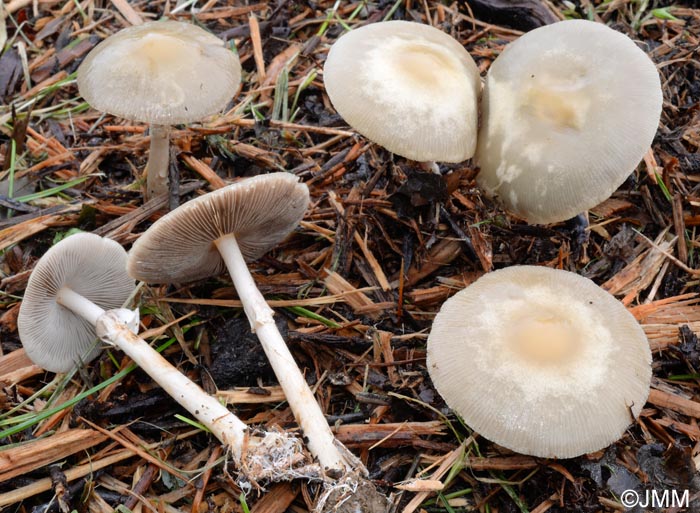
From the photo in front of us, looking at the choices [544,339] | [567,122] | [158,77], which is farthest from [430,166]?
[158,77]

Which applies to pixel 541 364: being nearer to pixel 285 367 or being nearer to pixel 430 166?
pixel 285 367

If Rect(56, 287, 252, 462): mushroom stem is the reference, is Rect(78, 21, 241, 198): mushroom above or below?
above

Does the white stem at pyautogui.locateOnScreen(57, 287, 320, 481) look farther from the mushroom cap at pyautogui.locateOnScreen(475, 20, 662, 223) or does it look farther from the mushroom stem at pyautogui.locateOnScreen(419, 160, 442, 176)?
the mushroom stem at pyautogui.locateOnScreen(419, 160, 442, 176)

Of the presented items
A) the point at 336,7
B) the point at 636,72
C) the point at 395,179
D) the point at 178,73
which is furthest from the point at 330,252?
the point at 336,7

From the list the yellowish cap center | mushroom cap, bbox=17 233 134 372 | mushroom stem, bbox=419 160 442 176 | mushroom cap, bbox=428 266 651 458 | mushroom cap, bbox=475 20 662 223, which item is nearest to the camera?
mushroom cap, bbox=428 266 651 458

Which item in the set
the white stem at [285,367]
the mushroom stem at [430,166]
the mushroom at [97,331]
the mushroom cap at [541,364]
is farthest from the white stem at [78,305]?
the mushroom stem at [430,166]

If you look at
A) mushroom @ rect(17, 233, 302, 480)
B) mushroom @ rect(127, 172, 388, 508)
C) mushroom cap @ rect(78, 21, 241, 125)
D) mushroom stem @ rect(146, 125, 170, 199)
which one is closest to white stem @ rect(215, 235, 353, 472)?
mushroom @ rect(127, 172, 388, 508)
